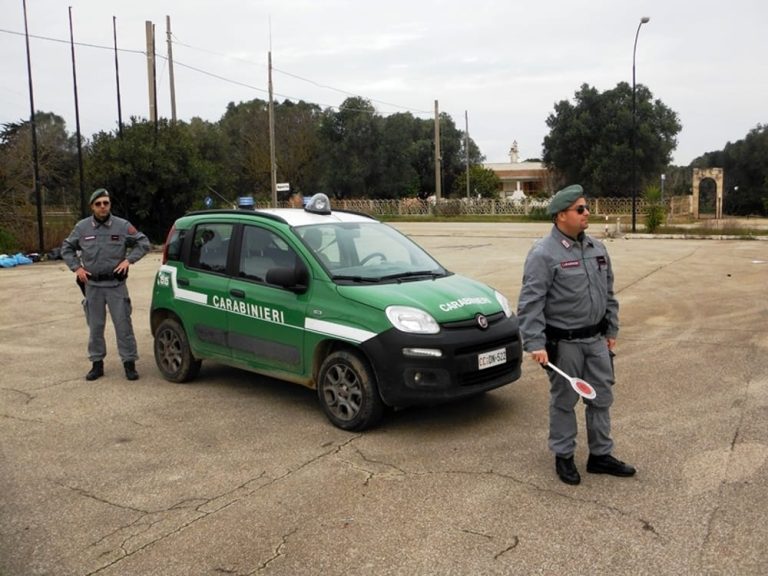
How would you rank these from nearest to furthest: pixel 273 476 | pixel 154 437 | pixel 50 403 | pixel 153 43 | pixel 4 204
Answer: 1. pixel 273 476
2. pixel 154 437
3. pixel 50 403
4. pixel 4 204
5. pixel 153 43

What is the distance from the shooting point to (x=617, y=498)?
4.24 m

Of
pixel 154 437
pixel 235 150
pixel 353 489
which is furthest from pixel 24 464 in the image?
pixel 235 150

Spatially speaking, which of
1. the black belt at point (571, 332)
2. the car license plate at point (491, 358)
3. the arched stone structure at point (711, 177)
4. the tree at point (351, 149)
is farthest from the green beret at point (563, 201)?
the tree at point (351, 149)

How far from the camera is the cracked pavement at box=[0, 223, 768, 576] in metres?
3.64

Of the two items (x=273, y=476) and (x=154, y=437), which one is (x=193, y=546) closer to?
(x=273, y=476)

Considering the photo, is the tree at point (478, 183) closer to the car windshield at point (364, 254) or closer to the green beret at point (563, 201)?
the car windshield at point (364, 254)

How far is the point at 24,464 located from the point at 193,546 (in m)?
1.92

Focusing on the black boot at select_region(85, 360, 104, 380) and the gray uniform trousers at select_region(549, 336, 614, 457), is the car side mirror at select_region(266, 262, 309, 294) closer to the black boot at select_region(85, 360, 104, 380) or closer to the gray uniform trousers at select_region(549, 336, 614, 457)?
the gray uniform trousers at select_region(549, 336, 614, 457)

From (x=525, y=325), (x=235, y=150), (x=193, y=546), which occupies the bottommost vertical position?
(x=193, y=546)

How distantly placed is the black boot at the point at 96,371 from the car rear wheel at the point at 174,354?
→ 67 centimetres

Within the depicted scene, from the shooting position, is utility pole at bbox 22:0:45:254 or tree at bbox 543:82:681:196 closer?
utility pole at bbox 22:0:45:254

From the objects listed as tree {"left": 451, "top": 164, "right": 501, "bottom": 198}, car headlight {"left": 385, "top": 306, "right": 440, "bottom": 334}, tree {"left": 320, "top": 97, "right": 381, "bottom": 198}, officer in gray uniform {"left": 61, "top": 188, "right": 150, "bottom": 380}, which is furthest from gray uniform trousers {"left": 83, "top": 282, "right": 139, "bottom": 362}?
tree {"left": 451, "top": 164, "right": 501, "bottom": 198}

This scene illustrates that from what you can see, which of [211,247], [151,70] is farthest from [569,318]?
[151,70]

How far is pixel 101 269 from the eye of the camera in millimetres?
7219
